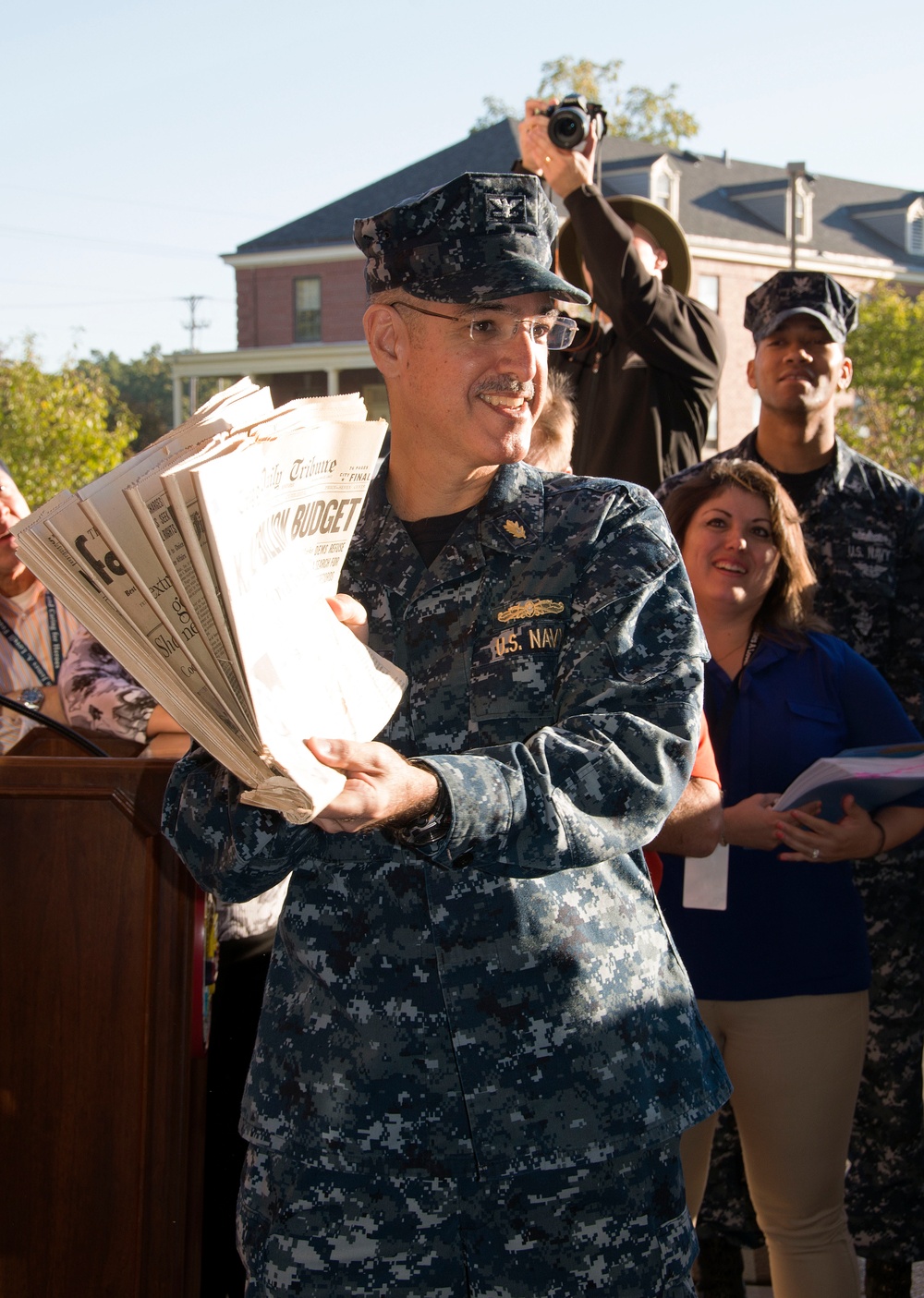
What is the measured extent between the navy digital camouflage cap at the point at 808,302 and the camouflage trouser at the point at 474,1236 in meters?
2.89

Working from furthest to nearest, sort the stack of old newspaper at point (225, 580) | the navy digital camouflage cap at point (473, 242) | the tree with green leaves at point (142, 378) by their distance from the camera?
the tree with green leaves at point (142, 378)
the navy digital camouflage cap at point (473, 242)
the stack of old newspaper at point (225, 580)

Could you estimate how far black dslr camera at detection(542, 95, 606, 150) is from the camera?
3855mm

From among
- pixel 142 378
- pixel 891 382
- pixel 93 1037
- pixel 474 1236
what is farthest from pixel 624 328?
pixel 142 378

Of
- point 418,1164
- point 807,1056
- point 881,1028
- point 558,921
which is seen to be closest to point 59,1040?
point 418,1164

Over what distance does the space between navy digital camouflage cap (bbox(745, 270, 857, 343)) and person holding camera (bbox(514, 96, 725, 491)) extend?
0.76ft

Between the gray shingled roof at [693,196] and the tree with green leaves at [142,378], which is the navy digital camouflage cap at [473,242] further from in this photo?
the tree with green leaves at [142,378]

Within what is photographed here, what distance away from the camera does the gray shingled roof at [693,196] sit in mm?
33938

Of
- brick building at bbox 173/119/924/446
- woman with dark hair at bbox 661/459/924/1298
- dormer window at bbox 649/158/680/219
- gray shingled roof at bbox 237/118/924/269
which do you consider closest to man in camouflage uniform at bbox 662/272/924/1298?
woman with dark hair at bbox 661/459/924/1298

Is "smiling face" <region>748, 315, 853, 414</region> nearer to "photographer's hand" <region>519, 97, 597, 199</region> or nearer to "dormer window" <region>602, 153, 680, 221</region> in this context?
"photographer's hand" <region>519, 97, 597, 199</region>

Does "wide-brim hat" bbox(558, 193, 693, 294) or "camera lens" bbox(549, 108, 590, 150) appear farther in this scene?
"wide-brim hat" bbox(558, 193, 693, 294)

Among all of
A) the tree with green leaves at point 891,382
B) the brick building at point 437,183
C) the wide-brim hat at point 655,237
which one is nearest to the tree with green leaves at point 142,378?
the brick building at point 437,183

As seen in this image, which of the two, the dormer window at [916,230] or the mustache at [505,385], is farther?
the dormer window at [916,230]

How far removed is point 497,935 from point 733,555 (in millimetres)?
1730

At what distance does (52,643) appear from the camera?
156 inches
